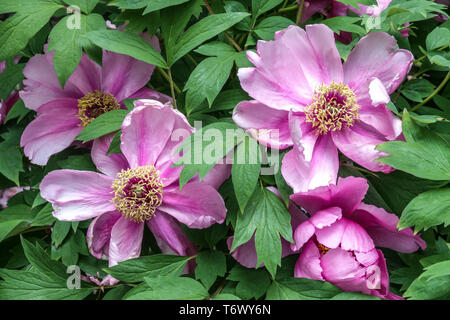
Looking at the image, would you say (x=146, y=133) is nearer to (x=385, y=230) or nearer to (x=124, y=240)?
(x=124, y=240)

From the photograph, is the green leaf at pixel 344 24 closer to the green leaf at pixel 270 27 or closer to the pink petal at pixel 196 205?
the green leaf at pixel 270 27

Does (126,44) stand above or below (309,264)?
above

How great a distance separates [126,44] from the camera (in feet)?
2.82

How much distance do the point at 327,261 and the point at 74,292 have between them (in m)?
0.41

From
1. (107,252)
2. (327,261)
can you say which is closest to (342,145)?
(327,261)

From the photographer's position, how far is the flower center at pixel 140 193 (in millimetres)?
861

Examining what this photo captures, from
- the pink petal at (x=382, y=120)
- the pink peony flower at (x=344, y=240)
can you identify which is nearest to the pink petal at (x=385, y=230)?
the pink peony flower at (x=344, y=240)

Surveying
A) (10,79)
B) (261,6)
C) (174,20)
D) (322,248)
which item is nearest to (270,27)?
(261,6)

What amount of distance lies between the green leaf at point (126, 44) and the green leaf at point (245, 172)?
218 millimetres

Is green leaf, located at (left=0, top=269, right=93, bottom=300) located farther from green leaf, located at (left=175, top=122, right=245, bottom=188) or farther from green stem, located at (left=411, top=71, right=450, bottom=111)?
green stem, located at (left=411, top=71, right=450, bottom=111)

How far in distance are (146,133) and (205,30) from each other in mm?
188

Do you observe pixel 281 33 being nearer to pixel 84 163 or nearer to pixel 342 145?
pixel 342 145

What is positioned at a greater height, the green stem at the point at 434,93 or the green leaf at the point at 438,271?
the green stem at the point at 434,93

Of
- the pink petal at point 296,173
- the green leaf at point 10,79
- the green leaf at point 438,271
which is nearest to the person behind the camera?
the green leaf at point 438,271
